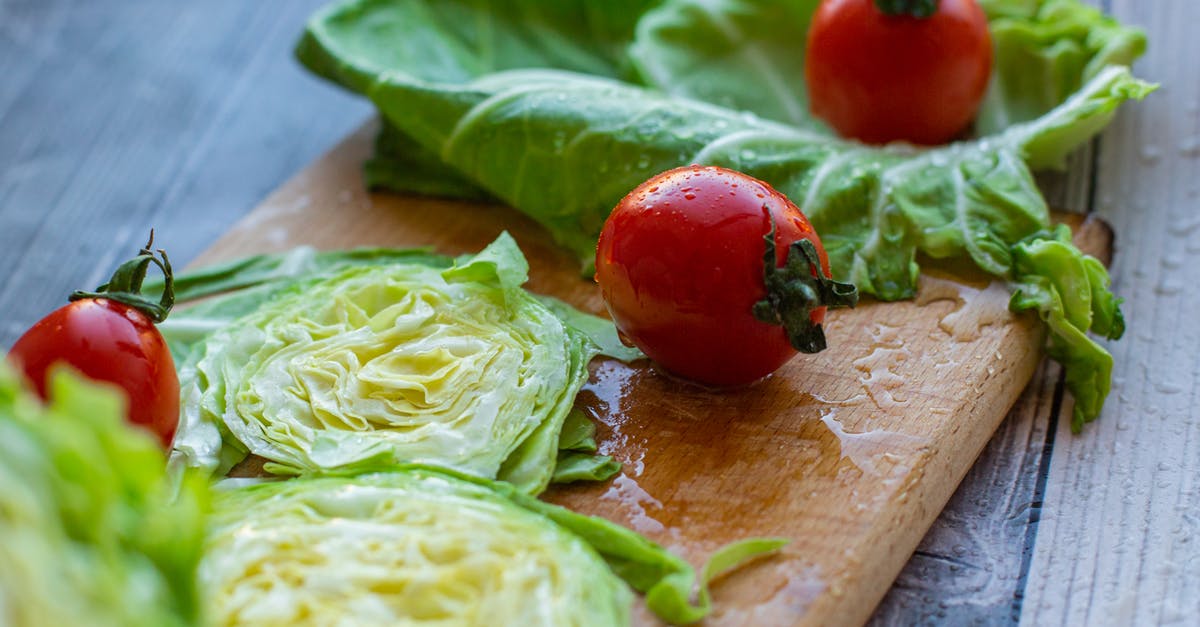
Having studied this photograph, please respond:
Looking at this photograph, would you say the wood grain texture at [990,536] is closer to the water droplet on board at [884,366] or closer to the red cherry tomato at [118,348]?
the water droplet on board at [884,366]

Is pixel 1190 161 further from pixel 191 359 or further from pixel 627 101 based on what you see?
pixel 191 359

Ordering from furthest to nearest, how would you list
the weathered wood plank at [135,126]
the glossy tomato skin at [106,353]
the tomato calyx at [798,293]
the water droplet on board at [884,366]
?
the weathered wood plank at [135,126]
the water droplet on board at [884,366]
the tomato calyx at [798,293]
the glossy tomato skin at [106,353]

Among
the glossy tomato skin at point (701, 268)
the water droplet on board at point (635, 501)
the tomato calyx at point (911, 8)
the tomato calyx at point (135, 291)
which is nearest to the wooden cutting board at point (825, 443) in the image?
the water droplet on board at point (635, 501)

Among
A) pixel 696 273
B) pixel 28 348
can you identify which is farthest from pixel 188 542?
pixel 696 273

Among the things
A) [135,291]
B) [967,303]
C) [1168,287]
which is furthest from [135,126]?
[1168,287]

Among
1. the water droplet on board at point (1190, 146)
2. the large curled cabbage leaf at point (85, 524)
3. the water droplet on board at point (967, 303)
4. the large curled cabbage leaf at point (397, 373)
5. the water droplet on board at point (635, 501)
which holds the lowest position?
the water droplet on board at point (1190, 146)

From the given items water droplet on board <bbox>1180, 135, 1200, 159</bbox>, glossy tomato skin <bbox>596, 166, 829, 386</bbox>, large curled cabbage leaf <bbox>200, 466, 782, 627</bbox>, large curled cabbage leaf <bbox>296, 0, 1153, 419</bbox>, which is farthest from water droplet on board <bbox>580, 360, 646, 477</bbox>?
water droplet on board <bbox>1180, 135, 1200, 159</bbox>
